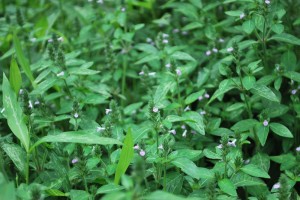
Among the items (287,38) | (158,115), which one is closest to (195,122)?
(158,115)

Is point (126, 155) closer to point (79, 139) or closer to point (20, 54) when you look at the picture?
point (79, 139)

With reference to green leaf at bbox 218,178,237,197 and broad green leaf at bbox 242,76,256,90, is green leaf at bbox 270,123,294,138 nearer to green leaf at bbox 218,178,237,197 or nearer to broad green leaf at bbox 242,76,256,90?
broad green leaf at bbox 242,76,256,90

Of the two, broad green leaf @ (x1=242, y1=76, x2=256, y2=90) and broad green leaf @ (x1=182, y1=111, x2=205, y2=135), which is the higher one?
broad green leaf @ (x1=242, y1=76, x2=256, y2=90)

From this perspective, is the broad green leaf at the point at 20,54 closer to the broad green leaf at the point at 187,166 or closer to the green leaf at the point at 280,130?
the broad green leaf at the point at 187,166

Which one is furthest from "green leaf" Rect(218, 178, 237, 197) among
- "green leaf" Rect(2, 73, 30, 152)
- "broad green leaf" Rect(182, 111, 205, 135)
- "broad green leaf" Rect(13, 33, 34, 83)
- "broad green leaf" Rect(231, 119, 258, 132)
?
"broad green leaf" Rect(13, 33, 34, 83)

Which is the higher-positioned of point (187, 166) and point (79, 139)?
point (79, 139)

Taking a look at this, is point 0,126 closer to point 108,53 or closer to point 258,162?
point 108,53

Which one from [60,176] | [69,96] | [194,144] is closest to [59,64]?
[69,96]
